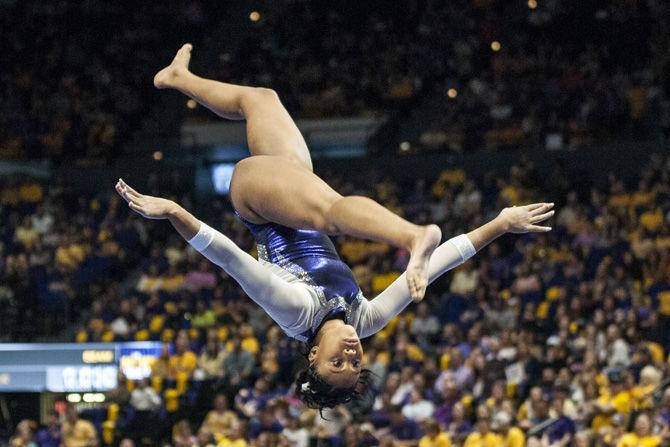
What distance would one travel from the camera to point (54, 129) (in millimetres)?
19828

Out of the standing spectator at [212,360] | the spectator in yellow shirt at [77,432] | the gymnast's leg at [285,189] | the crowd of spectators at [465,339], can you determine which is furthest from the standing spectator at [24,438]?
the gymnast's leg at [285,189]

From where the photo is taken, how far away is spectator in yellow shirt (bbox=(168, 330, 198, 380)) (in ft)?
44.9

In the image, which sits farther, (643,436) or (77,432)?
(77,432)

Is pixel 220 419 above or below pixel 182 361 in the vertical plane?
below

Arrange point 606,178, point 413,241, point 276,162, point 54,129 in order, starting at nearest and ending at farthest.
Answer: point 413,241, point 276,162, point 606,178, point 54,129

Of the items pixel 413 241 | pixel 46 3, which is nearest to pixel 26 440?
pixel 413 241

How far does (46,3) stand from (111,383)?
1090 cm

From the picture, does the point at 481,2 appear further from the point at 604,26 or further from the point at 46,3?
the point at 46,3

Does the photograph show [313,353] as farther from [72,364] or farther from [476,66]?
[476,66]

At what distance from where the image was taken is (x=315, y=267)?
5332mm

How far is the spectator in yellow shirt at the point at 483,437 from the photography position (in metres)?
10.6

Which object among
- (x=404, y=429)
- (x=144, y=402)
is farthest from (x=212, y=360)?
(x=404, y=429)

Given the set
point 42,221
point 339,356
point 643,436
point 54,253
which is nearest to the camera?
point 339,356

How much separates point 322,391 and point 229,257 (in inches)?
33.4
